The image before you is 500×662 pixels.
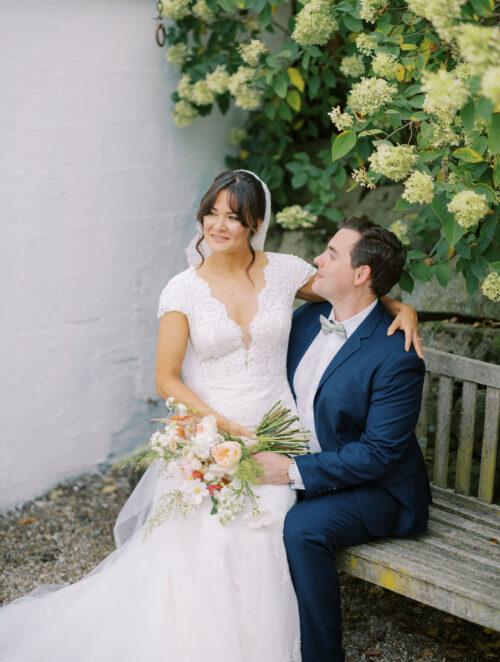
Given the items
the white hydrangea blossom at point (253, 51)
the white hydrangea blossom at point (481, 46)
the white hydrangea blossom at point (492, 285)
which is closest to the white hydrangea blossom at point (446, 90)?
the white hydrangea blossom at point (481, 46)

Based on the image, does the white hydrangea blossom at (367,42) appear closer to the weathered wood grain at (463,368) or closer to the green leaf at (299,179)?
the weathered wood grain at (463,368)

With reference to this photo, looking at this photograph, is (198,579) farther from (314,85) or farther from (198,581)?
(314,85)

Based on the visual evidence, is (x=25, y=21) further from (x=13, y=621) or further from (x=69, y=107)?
(x=13, y=621)

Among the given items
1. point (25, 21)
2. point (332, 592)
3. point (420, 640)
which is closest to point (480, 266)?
point (332, 592)

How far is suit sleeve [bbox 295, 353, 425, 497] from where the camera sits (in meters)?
3.29

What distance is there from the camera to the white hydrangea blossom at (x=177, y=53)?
468cm

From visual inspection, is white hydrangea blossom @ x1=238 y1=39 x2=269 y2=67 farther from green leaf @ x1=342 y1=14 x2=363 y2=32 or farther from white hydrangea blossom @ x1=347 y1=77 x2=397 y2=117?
white hydrangea blossom @ x1=347 y1=77 x2=397 y2=117

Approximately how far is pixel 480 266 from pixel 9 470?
2.68m

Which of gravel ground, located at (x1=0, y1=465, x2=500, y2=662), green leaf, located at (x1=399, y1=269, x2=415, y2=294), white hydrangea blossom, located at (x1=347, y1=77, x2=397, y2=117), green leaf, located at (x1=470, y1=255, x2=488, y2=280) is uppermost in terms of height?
white hydrangea blossom, located at (x1=347, y1=77, x2=397, y2=117)

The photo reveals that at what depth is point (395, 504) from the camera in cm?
338

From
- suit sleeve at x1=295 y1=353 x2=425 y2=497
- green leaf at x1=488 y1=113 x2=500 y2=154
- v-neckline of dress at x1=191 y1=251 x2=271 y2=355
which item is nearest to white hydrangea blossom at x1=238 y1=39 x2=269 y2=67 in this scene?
v-neckline of dress at x1=191 y1=251 x2=271 y2=355

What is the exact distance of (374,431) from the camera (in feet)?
10.8

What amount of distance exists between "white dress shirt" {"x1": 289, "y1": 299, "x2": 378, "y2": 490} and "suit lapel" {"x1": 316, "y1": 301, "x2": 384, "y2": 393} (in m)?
0.04

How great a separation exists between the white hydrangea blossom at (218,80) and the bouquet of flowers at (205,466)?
1.94m
